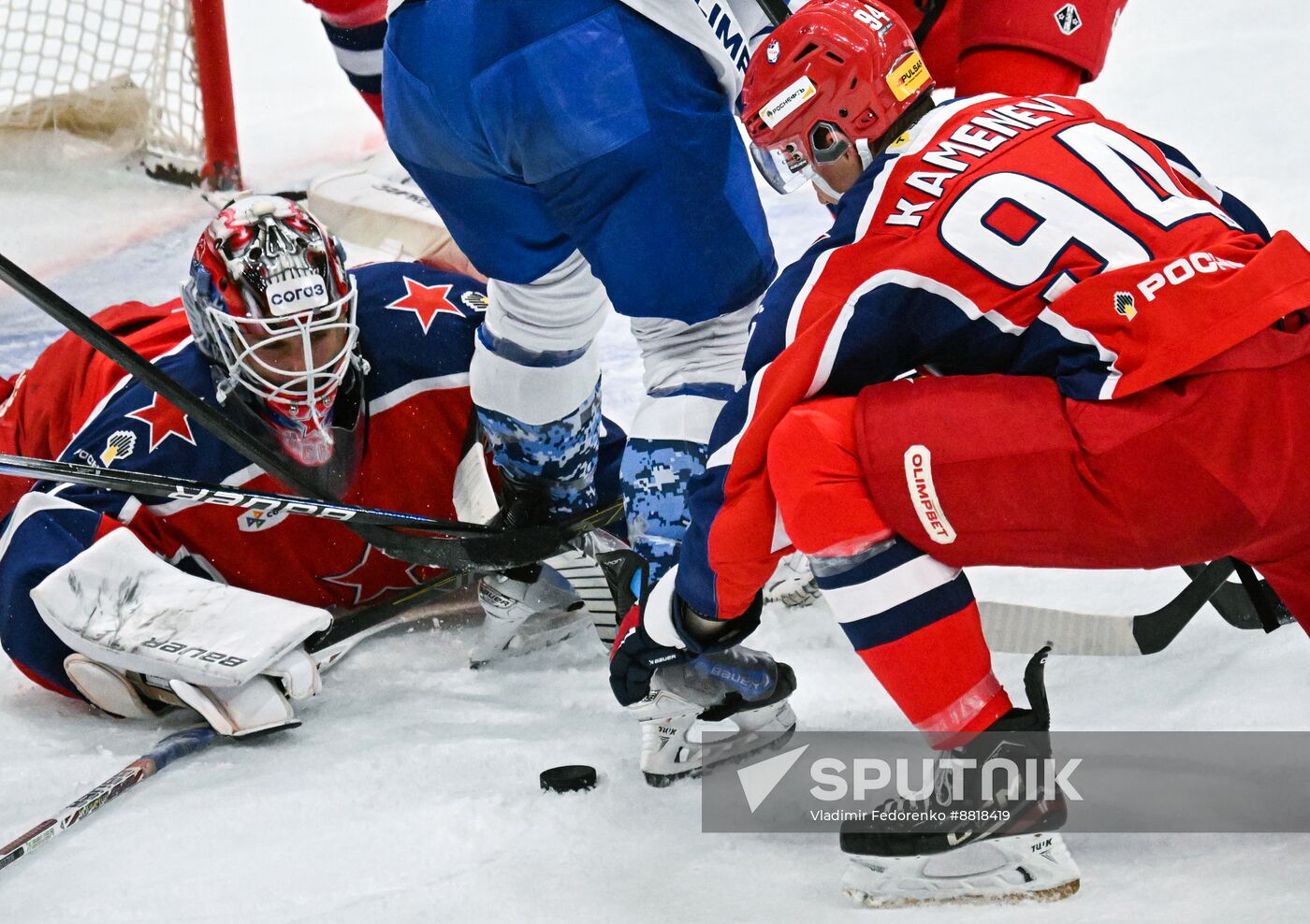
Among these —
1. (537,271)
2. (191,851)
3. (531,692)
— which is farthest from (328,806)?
(537,271)

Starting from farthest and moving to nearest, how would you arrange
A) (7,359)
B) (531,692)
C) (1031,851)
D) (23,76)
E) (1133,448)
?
1. (23,76)
2. (7,359)
3. (531,692)
4. (1031,851)
5. (1133,448)

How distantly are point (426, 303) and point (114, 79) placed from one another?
2.48m

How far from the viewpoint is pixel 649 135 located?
1.73m

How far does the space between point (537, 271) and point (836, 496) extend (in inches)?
26.4

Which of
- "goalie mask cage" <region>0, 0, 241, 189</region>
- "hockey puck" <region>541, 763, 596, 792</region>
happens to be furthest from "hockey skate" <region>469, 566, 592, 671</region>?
"goalie mask cage" <region>0, 0, 241, 189</region>

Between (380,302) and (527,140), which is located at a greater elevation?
(527,140)

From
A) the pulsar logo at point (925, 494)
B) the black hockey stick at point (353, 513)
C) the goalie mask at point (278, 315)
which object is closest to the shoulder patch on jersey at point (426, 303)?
the goalie mask at point (278, 315)

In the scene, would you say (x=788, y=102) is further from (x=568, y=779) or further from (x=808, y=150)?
(x=568, y=779)

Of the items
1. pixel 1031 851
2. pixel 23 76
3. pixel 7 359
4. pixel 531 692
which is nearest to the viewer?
pixel 1031 851

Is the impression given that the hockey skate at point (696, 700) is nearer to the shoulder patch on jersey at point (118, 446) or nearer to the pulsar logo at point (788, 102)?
the pulsar logo at point (788, 102)

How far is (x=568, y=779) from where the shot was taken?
1.93 meters

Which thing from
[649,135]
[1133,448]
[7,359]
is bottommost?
[7,359]

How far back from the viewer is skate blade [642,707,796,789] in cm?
196

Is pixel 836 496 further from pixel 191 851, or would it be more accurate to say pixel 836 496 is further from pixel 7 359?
pixel 7 359
